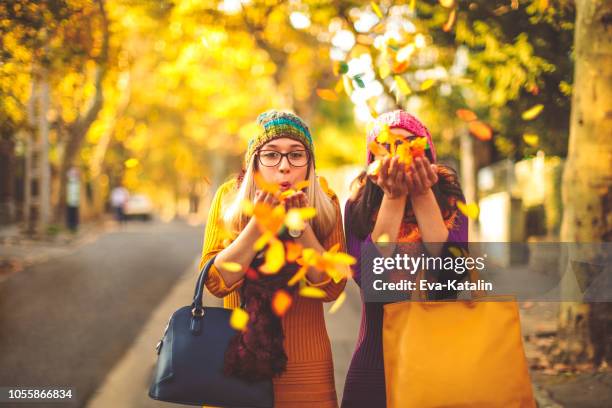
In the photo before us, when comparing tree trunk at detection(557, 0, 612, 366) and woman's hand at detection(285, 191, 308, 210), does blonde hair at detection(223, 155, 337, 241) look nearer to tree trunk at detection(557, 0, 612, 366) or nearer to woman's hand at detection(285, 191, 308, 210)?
woman's hand at detection(285, 191, 308, 210)

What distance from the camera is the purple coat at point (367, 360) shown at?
2641 millimetres

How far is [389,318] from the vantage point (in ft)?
7.59

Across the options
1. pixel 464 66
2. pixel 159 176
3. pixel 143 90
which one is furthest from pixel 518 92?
pixel 159 176

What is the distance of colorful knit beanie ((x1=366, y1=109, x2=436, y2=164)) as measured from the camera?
261 cm

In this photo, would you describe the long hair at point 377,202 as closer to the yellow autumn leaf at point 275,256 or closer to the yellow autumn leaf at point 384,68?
the yellow autumn leaf at point 275,256

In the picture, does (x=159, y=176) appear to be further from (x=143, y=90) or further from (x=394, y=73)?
(x=394, y=73)

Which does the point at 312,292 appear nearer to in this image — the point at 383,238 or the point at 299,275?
the point at 299,275

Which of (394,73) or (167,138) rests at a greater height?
(167,138)

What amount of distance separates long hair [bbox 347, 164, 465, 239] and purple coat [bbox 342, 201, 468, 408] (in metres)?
0.04

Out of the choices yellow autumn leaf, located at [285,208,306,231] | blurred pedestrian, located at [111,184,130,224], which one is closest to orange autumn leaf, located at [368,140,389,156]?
yellow autumn leaf, located at [285,208,306,231]

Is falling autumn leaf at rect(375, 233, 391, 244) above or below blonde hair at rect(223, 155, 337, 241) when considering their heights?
below

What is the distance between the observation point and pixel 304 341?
2.54 m

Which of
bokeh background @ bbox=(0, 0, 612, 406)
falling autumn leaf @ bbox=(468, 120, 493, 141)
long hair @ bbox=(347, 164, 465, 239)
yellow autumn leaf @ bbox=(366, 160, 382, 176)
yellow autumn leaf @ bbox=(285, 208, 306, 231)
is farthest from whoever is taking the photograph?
bokeh background @ bbox=(0, 0, 612, 406)

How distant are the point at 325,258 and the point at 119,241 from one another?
20.5m
